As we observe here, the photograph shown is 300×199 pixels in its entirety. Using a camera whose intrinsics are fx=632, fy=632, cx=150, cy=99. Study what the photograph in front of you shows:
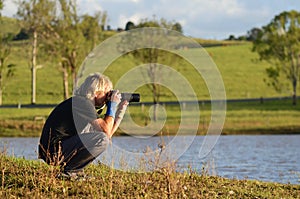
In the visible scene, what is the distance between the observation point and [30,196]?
30.6 feet

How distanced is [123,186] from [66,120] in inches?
54.6

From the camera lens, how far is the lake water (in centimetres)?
1931

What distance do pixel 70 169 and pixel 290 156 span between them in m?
19.7

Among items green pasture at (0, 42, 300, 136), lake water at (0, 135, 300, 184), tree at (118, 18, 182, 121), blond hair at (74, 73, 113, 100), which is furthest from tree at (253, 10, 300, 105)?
blond hair at (74, 73, 113, 100)

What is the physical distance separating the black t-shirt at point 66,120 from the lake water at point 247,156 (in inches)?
183

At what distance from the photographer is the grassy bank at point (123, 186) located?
9516mm

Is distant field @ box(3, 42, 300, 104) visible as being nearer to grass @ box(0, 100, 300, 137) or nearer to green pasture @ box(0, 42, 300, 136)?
green pasture @ box(0, 42, 300, 136)

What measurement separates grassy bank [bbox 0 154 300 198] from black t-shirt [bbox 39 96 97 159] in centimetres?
44

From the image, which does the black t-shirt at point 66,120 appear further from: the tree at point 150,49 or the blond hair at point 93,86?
the tree at point 150,49

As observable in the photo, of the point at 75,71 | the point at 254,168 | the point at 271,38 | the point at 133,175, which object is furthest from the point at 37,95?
the point at 133,175

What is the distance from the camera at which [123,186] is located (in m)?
10.1

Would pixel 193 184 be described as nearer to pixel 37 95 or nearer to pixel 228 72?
pixel 37 95

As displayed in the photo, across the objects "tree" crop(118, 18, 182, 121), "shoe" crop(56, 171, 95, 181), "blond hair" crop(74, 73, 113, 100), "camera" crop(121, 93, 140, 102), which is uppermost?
"tree" crop(118, 18, 182, 121)

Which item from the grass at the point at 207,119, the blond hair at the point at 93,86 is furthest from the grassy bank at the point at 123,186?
the grass at the point at 207,119
